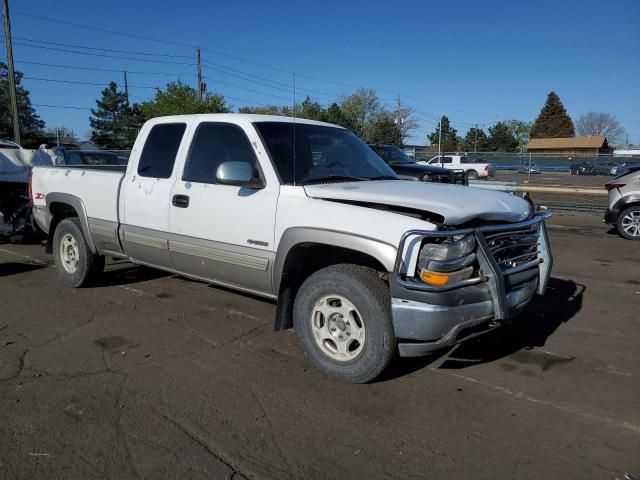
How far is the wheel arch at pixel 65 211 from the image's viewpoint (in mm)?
5914

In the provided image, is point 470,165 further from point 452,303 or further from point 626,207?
point 452,303

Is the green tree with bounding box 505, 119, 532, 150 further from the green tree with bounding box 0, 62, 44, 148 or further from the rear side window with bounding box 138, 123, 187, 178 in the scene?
the rear side window with bounding box 138, 123, 187, 178

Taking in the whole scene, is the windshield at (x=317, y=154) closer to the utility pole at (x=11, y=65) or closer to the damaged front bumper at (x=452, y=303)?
the damaged front bumper at (x=452, y=303)

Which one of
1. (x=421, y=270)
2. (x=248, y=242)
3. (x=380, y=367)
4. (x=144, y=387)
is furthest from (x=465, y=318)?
(x=144, y=387)

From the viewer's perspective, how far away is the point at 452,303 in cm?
335

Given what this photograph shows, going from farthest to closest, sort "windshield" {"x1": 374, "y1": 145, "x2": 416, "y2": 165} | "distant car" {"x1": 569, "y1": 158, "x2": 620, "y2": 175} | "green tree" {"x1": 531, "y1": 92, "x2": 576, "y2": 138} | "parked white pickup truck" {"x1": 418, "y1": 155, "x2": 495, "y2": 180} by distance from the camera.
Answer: "green tree" {"x1": 531, "y1": 92, "x2": 576, "y2": 138}
"distant car" {"x1": 569, "y1": 158, "x2": 620, "y2": 175}
"parked white pickup truck" {"x1": 418, "y1": 155, "x2": 495, "y2": 180}
"windshield" {"x1": 374, "y1": 145, "x2": 416, "y2": 165}

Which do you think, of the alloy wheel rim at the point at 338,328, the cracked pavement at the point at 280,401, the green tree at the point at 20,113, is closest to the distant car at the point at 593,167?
the cracked pavement at the point at 280,401

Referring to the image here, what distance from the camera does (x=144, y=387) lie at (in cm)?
372

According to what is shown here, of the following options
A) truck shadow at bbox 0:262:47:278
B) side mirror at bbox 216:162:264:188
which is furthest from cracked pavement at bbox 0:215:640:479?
truck shadow at bbox 0:262:47:278

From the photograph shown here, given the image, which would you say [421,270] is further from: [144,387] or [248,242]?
[144,387]

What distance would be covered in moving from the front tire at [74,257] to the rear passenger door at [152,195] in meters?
0.80

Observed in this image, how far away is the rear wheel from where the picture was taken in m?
10.3

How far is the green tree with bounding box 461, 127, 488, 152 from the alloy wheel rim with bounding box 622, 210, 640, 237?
81.1 m

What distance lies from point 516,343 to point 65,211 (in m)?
5.32
